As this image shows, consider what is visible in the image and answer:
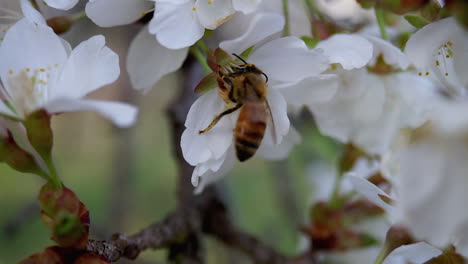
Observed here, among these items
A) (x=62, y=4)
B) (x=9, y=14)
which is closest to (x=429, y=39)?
(x=62, y=4)

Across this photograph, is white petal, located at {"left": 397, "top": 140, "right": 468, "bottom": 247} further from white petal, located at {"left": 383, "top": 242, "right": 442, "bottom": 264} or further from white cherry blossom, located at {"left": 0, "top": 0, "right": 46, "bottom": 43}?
white cherry blossom, located at {"left": 0, "top": 0, "right": 46, "bottom": 43}

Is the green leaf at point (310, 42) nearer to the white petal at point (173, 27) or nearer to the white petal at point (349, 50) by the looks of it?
the white petal at point (349, 50)

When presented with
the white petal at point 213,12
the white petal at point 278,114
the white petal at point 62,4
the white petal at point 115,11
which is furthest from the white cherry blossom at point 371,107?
the white petal at point 62,4

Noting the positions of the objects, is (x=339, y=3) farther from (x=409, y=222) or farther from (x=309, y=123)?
(x=409, y=222)

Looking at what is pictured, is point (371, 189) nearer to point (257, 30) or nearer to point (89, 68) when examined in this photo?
point (257, 30)

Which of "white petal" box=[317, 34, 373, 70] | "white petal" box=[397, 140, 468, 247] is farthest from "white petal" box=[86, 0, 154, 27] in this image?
"white petal" box=[397, 140, 468, 247]
